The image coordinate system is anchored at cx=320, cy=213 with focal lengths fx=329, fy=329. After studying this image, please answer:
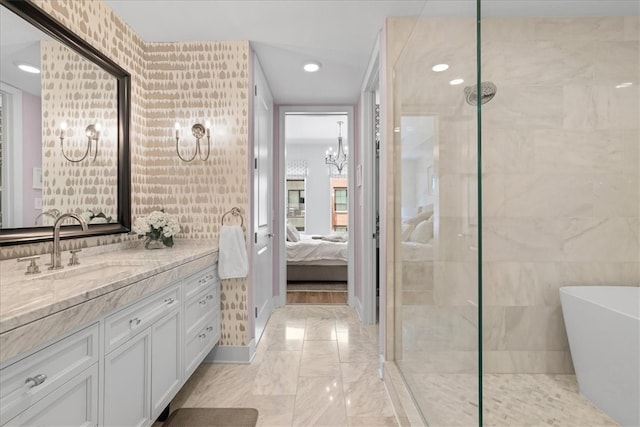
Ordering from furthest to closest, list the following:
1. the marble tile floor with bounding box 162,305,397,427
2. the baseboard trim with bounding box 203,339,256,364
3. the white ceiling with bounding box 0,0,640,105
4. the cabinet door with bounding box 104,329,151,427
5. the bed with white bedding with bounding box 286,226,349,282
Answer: the bed with white bedding with bounding box 286,226,349,282 < the baseboard trim with bounding box 203,339,256,364 < the white ceiling with bounding box 0,0,640,105 < the marble tile floor with bounding box 162,305,397,427 < the cabinet door with bounding box 104,329,151,427

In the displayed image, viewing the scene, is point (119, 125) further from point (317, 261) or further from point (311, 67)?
point (317, 261)

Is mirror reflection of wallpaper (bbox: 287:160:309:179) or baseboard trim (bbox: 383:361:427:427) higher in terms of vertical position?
mirror reflection of wallpaper (bbox: 287:160:309:179)

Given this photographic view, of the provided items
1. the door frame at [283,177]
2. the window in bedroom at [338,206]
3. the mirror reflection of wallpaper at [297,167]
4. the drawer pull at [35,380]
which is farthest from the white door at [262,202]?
the window in bedroom at [338,206]

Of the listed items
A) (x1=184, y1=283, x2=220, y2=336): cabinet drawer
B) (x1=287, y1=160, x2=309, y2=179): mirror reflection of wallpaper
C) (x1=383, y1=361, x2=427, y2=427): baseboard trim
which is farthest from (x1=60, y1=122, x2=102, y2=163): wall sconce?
(x1=287, y1=160, x2=309, y2=179): mirror reflection of wallpaper

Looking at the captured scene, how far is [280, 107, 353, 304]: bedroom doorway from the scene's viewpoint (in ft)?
13.6

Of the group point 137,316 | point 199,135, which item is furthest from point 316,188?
point 137,316

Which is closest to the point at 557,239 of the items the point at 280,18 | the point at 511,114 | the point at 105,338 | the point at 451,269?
the point at 511,114

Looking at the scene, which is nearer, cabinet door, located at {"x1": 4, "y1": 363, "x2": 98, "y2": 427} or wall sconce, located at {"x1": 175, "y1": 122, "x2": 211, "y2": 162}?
cabinet door, located at {"x1": 4, "y1": 363, "x2": 98, "y2": 427}

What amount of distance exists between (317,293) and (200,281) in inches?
101

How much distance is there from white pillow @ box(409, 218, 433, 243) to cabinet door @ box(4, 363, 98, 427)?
1.41 metres

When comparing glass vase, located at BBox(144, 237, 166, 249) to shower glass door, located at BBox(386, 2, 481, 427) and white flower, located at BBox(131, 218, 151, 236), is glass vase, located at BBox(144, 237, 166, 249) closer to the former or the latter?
white flower, located at BBox(131, 218, 151, 236)

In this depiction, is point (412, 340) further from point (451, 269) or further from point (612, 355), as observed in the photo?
point (612, 355)

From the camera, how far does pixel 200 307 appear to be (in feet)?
6.88

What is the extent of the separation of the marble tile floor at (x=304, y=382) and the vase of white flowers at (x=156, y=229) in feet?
3.11
